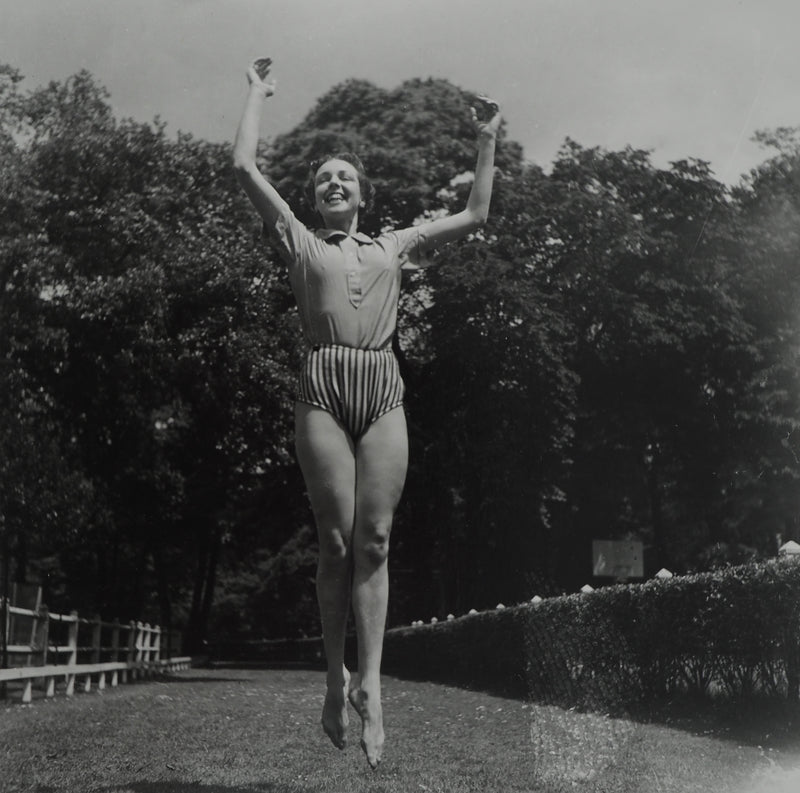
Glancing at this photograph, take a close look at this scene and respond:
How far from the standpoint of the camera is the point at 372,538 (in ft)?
13.0

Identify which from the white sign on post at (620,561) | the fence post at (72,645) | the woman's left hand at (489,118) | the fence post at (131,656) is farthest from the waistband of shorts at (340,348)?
the white sign on post at (620,561)

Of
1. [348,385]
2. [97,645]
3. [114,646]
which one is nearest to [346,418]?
[348,385]

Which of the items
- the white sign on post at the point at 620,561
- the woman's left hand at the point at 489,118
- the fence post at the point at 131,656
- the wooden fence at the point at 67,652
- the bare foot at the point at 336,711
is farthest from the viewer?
the white sign on post at the point at 620,561

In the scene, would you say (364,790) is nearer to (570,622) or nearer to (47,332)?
(570,622)

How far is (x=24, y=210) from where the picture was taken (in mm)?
15219

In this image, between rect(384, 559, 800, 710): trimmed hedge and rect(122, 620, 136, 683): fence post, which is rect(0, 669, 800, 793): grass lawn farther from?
rect(122, 620, 136, 683): fence post

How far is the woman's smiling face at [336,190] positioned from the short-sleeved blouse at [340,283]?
0.12m

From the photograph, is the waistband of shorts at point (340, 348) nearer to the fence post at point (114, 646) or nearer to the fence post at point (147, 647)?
the fence post at point (114, 646)

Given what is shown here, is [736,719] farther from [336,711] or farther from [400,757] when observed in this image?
A: [336,711]

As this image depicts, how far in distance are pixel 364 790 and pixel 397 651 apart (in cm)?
2413

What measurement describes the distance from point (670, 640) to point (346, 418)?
20.2 ft

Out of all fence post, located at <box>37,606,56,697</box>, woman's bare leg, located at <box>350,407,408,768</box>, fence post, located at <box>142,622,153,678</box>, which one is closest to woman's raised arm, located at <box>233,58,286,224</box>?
woman's bare leg, located at <box>350,407,408,768</box>

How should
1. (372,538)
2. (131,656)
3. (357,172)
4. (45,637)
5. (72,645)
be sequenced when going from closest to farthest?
(372,538) < (357,172) < (45,637) < (72,645) < (131,656)

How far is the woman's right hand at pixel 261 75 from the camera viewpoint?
14.2 feet
